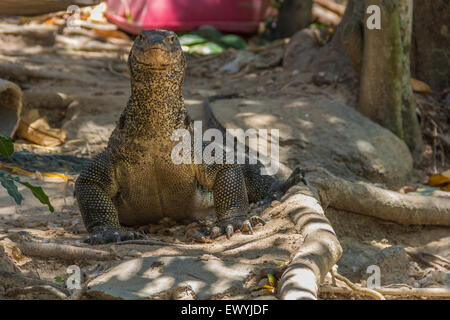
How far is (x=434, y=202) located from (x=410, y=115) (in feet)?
10.0

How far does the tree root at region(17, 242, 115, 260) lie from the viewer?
3859 mm

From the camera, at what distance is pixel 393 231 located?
630cm

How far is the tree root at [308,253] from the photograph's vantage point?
2990 mm

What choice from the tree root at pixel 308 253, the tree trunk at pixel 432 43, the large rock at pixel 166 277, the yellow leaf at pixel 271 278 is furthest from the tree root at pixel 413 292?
the tree trunk at pixel 432 43

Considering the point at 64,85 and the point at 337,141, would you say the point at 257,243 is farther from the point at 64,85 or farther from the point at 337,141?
the point at 64,85

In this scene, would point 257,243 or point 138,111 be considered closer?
point 257,243

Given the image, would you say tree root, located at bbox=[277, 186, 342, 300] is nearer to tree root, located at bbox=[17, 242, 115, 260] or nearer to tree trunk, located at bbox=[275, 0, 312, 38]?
tree root, located at bbox=[17, 242, 115, 260]

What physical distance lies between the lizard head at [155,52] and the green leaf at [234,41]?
945 centimetres

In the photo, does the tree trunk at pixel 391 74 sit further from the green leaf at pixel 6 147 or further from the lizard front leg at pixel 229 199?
the green leaf at pixel 6 147

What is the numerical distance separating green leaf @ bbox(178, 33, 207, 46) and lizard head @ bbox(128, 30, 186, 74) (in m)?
9.14

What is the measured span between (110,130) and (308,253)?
577 centimetres

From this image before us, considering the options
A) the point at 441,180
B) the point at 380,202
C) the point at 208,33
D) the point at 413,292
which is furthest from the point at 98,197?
the point at 208,33
